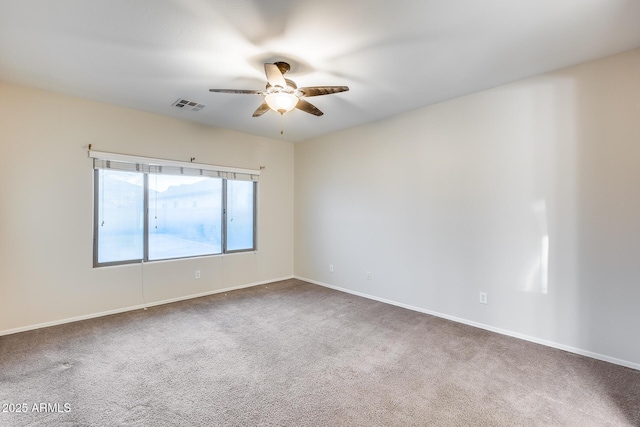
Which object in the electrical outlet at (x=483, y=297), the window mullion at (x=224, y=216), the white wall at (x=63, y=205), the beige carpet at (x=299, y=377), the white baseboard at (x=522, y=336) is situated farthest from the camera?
the window mullion at (x=224, y=216)

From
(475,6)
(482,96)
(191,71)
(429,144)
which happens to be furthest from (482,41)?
(191,71)

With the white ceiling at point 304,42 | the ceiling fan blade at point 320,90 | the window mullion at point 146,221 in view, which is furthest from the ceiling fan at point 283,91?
the window mullion at point 146,221

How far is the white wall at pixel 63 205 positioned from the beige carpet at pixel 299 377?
37 centimetres

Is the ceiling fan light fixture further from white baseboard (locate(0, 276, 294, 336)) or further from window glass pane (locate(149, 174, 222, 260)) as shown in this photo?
white baseboard (locate(0, 276, 294, 336))

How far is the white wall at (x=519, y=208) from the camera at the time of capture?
2.50 meters

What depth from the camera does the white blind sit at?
362cm

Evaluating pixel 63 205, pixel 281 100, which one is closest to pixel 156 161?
pixel 63 205

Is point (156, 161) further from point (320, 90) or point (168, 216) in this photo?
point (320, 90)

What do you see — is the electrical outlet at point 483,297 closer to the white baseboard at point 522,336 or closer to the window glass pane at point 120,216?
the white baseboard at point 522,336

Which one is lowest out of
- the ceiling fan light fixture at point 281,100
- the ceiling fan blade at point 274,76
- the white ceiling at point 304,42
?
the ceiling fan light fixture at point 281,100

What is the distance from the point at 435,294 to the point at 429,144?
1.92 m

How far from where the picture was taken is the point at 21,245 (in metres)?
3.14

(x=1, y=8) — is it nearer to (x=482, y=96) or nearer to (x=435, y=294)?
(x=482, y=96)

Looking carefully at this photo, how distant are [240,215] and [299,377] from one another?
329cm
